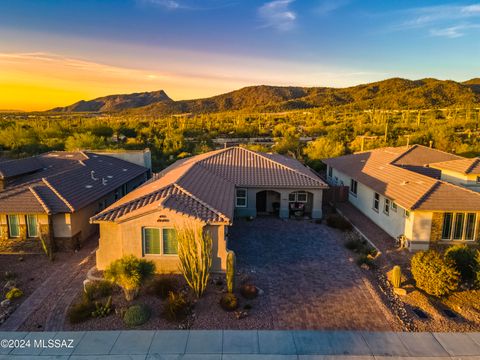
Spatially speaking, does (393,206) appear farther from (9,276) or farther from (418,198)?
(9,276)

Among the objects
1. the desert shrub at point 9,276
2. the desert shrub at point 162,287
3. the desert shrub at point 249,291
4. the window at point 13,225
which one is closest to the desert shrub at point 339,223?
the desert shrub at point 249,291

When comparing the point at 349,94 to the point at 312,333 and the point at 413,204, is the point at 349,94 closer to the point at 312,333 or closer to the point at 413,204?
the point at 413,204

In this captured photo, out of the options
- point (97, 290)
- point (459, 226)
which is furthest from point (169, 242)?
point (459, 226)

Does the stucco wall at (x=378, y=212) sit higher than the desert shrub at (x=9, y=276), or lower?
higher

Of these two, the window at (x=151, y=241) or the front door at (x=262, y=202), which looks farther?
the front door at (x=262, y=202)

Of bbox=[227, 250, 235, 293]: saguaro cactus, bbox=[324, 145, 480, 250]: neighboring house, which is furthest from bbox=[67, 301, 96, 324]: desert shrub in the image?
bbox=[324, 145, 480, 250]: neighboring house

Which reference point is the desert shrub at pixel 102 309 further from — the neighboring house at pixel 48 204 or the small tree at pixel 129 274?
the neighboring house at pixel 48 204

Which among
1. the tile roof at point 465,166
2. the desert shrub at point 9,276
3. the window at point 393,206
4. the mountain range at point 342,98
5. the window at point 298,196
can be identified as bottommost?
the desert shrub at point 9,276

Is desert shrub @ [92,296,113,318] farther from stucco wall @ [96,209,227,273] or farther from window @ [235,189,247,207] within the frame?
window @ [235,189,247,207]
